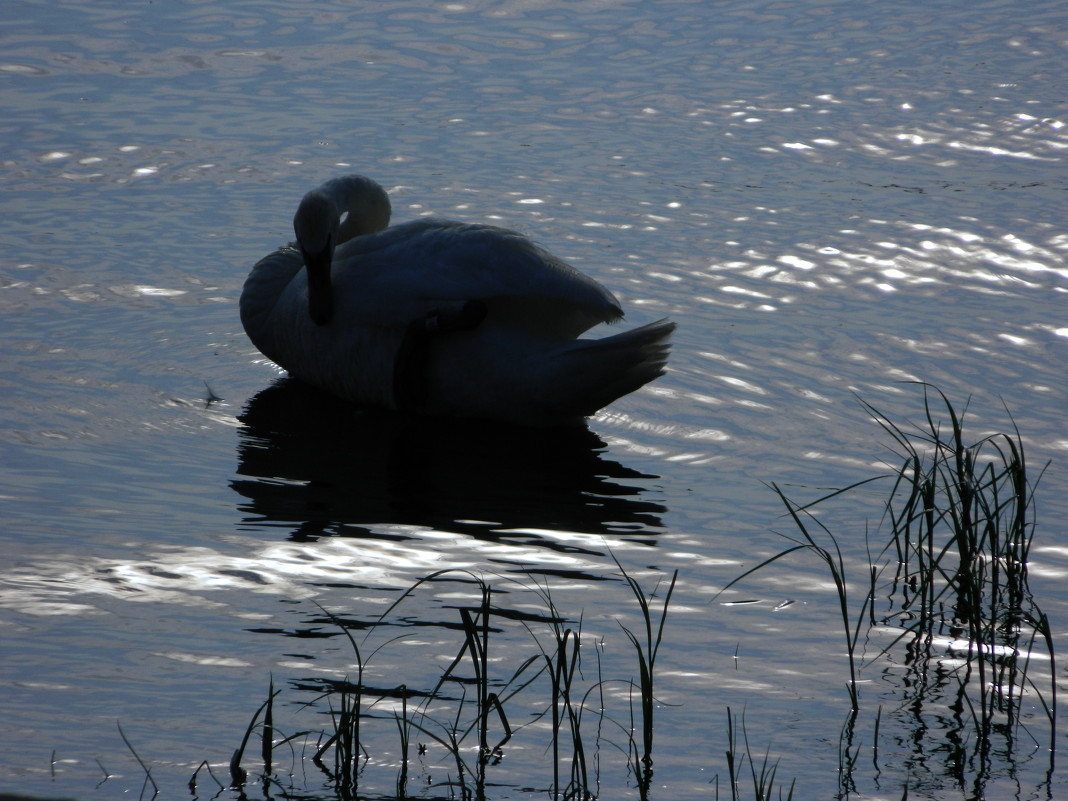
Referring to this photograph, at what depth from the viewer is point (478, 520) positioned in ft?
19.5

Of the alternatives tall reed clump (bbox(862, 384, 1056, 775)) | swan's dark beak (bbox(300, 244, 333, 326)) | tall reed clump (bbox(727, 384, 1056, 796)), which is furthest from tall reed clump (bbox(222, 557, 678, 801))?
swan's dark beak (bbox(300, 244, 333, 326))

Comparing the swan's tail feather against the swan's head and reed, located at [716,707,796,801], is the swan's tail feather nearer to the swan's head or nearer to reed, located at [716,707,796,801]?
the swan's head

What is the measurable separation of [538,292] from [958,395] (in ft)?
6.32

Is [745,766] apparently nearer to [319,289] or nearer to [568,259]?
[319,289]

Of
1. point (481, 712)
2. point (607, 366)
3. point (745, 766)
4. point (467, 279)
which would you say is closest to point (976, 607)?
point (745, 766)

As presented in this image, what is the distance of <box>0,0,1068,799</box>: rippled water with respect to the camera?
4.54m

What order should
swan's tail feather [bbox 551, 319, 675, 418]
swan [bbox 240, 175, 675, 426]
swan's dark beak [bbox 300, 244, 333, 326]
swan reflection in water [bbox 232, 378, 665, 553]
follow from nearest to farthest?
1. swan reflection in water [bbox 232, 378, 665, 553]
2. swan's tail feather [bbox 551, 319, 675, 418]
3. swan [bbox 240, 175, 675, 426]
4. swan's dark beak [bbox 300, 244, 333, 326]

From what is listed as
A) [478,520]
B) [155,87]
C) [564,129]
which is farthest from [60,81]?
[478,520]

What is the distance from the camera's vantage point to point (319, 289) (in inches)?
289

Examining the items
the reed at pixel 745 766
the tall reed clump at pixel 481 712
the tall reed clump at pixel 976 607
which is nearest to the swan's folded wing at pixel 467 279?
the tall reed clump at pixel 976 607

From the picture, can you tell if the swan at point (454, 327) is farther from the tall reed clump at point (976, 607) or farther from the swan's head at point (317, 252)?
the tall reed clump at point (976, 607)

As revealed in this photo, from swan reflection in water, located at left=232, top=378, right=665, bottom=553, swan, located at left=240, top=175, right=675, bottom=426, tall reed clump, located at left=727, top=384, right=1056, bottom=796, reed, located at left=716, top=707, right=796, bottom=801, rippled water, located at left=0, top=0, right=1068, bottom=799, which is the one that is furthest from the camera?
swan, located at left=240, top=175, right=675, bottom=426

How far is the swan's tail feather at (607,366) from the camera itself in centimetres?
671

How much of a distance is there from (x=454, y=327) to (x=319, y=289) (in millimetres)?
699
